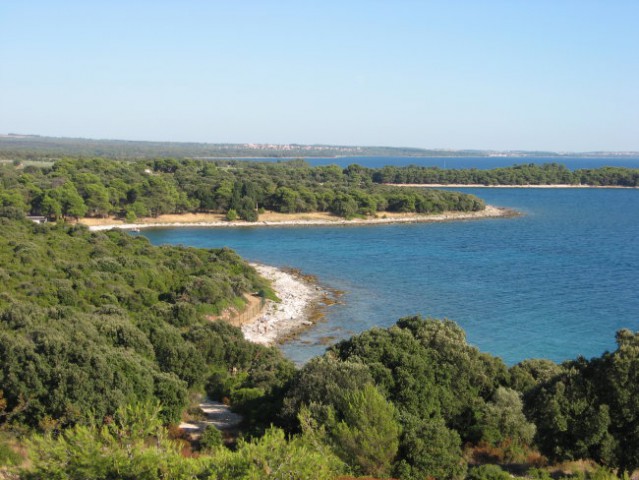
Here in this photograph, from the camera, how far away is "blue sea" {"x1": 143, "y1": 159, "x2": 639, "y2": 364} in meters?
30.4

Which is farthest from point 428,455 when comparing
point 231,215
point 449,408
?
point 231,215

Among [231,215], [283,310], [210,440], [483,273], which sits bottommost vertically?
[283,310]

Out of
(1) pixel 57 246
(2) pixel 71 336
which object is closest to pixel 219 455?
(2) pixel 71 336

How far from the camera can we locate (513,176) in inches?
5015

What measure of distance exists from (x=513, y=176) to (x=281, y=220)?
6884cm

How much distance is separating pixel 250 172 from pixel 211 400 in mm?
85037

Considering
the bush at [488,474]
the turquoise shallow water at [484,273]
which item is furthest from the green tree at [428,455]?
the turquoise shallow water at [484,273]

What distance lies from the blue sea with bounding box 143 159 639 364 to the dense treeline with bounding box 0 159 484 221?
632cm

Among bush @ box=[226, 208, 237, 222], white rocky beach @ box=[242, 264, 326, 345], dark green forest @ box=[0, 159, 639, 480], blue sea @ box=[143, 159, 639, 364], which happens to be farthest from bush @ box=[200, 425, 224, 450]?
bush @ box=[226, 208, 237, 222]

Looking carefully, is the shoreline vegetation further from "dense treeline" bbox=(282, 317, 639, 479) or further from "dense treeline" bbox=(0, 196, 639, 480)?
"dense treeline" bbox=(282, 317, 639, 479)

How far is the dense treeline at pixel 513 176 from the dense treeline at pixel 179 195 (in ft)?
99.2

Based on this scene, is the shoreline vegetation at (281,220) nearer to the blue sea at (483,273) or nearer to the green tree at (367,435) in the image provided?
the blue sea at (483,273)

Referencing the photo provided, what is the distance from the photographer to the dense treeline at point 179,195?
2559 inches

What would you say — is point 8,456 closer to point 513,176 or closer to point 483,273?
point 483,273
